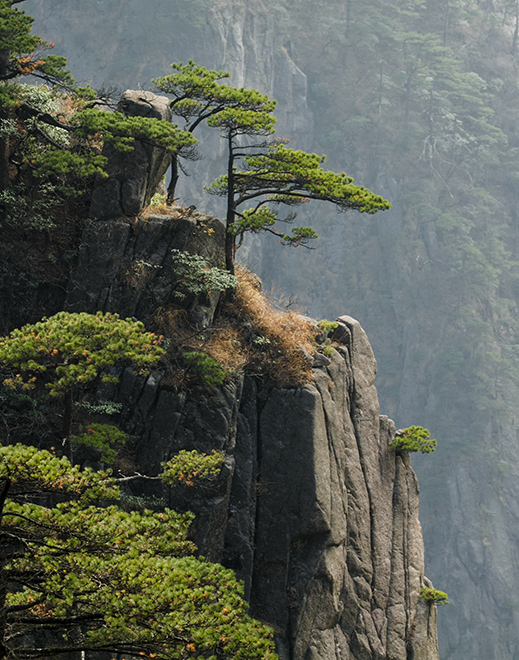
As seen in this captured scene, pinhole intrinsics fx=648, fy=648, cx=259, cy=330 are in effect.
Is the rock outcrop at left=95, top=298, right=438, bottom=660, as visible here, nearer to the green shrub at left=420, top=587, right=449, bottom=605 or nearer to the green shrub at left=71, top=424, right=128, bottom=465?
the green shrub at left=420, top=587, right=449, bottom=605

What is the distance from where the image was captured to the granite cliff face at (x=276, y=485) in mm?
10586

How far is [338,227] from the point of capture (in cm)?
5788

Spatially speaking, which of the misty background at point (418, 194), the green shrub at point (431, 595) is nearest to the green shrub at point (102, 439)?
the green shrub at point (431, 595)

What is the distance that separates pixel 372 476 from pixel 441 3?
206 feet

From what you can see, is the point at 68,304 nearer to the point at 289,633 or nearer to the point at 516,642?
the point at 289,633

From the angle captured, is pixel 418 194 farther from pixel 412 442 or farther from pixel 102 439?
pixel 102 439

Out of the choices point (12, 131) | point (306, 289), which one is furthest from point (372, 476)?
point (306, 289)

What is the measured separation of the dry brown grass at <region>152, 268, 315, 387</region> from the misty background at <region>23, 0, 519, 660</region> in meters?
34.8

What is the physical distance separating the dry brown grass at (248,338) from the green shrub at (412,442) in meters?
3.03

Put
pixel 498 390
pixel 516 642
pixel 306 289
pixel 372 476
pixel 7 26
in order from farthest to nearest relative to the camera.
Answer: pixel 306 289 < pixel 498 390 < pixel 516 642 < pixel 372 476 < pixel 7 26

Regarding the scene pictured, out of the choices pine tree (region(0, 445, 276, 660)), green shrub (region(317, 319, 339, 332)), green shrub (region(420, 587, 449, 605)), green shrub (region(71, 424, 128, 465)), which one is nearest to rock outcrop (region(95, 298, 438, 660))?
green shrub (region(420, 587, 449, 605))

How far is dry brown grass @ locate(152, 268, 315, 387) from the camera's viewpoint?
11.3 metres

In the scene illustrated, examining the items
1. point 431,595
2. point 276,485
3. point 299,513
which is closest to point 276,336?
point 276,485

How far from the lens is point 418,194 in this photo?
55.7 meters
